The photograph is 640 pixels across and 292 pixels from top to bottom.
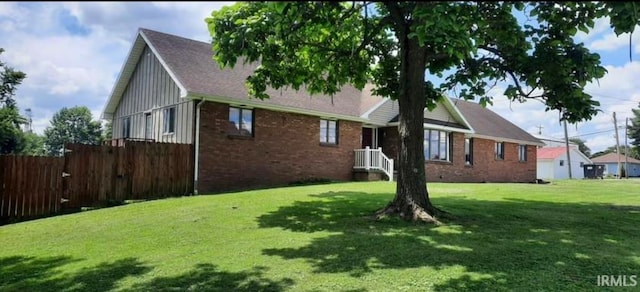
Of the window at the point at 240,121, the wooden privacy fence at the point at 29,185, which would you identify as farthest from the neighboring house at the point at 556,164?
the wooden privacy fence at the point at 29,185

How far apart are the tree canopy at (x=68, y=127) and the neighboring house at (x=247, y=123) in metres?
60.8

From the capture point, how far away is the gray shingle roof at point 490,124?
91.9ft

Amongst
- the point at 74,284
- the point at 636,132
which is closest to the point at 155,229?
the point at 74,284

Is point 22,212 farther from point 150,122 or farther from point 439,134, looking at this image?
point 439,134

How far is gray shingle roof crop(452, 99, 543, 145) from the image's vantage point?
1103 inches

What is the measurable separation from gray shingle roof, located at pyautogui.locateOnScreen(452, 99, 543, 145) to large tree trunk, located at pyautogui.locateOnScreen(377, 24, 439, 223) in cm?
1878

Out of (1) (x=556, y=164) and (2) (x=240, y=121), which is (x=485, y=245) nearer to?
(2) (x=240, y=121)

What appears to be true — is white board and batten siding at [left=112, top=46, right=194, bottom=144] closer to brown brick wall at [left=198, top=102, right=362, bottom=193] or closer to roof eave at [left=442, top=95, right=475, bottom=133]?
brown brick wall at [left=198, top=102, right=362, bottom=193]

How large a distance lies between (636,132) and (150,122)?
226ft

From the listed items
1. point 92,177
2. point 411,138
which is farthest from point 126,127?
point 411,138

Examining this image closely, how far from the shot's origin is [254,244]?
7.31m

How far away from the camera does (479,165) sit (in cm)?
2723

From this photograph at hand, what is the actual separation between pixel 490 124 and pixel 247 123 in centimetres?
1926

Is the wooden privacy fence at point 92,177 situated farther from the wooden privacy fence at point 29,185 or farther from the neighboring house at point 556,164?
the neighboring house at point 556,164
